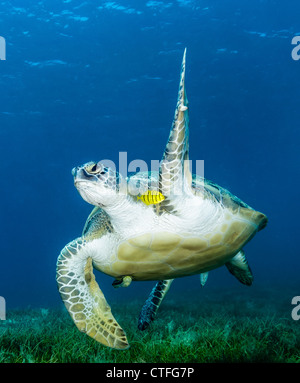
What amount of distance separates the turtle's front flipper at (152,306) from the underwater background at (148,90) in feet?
7.05

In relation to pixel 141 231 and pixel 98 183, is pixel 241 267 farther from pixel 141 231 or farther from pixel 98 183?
pixel 98 183

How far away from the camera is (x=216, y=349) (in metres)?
2.98

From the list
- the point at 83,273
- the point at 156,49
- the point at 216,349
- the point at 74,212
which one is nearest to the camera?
the point at 216,349

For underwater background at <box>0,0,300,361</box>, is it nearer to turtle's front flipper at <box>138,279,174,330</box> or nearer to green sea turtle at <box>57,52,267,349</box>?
green sea turtle at <box>57,52,267,349</box>

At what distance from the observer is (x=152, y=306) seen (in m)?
4.74

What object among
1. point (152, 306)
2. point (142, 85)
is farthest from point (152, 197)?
point (142, 85)

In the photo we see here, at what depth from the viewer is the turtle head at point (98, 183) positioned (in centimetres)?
278

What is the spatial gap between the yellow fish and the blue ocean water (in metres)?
11.3

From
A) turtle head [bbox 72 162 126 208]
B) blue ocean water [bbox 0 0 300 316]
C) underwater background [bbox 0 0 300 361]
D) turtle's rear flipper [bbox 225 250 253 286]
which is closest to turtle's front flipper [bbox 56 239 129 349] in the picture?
turtle head [bbox 72 162 126 208]

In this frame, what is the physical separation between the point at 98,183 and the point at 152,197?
0.60m

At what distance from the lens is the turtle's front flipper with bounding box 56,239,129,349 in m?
3.23
